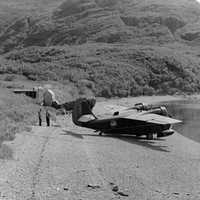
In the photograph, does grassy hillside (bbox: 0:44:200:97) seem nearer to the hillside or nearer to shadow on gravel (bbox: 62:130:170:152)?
the hillside

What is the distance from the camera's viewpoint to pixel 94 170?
1742 centimetres

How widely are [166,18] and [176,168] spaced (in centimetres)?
17298

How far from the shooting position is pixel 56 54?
445 ft

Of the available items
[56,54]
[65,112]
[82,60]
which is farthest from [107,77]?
[65,112]

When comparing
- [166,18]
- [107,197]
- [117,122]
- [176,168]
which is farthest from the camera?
[166,18]

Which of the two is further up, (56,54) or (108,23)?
(108,23)

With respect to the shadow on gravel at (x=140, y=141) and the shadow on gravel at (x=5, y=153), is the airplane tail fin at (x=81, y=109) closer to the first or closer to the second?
the shadow on gravel at (x=140, y=141)

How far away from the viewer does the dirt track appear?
14172 millimetres

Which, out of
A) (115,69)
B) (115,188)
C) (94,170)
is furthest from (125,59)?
(115,188)

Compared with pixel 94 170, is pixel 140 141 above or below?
below

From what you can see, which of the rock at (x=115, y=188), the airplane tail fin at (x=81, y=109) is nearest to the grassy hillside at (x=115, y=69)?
the airplane tail fin at (x=81, y=109)

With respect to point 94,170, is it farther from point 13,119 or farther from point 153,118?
point 13,119

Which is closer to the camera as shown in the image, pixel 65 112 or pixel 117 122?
pixel 117 122

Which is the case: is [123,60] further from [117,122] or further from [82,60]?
[117,122]
